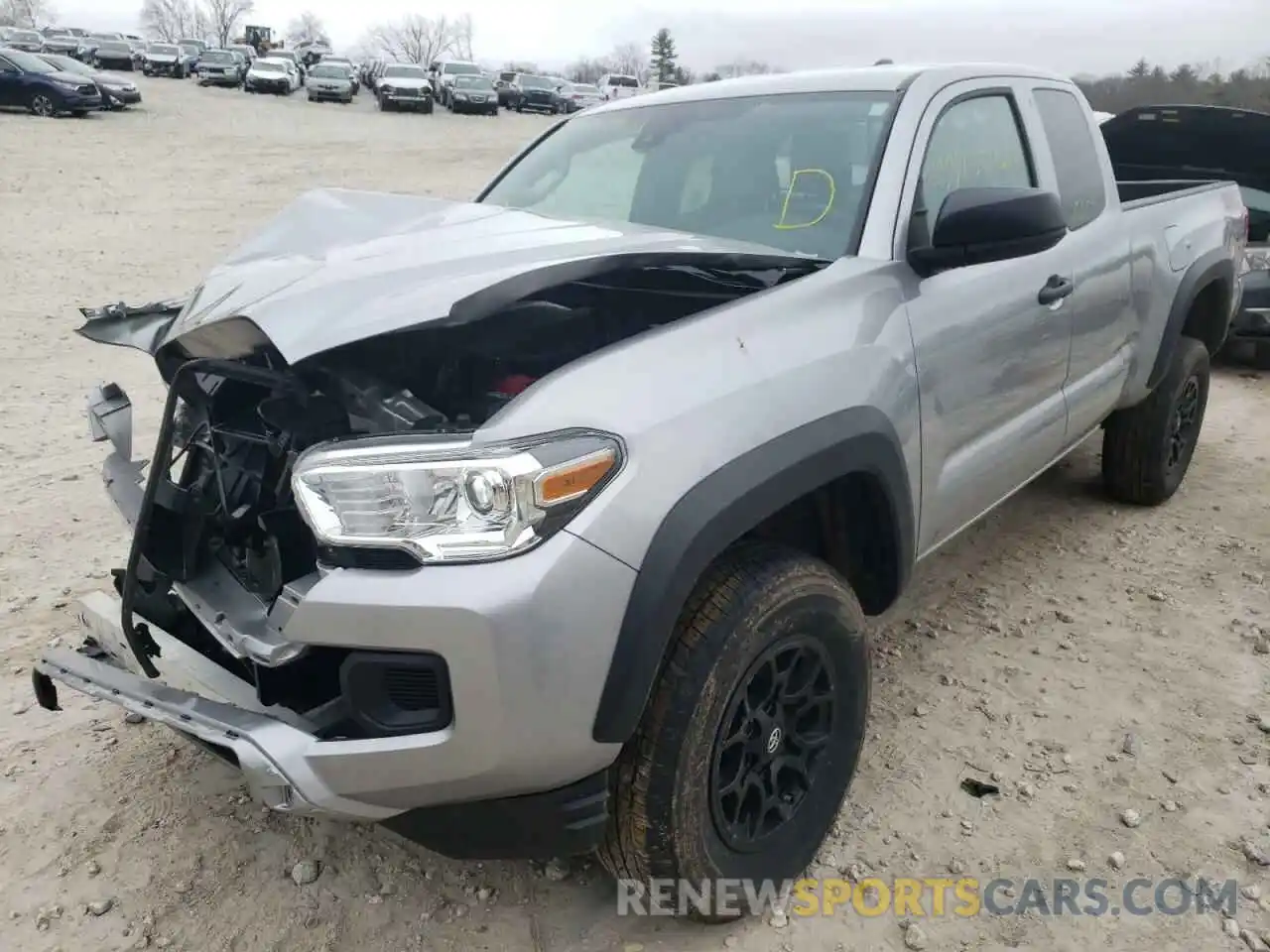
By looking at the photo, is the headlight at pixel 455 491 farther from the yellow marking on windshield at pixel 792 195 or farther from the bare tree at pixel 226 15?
the bare tree at pixel 226 15

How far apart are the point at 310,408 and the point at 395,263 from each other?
1.22ft

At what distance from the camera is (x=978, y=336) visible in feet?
8.95

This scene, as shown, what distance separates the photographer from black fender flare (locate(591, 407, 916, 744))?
1724mm

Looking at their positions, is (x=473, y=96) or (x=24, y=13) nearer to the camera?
(x=473, y=96)

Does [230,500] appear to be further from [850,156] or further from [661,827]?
[850,156]

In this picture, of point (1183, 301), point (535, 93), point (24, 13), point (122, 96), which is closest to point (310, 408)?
point (1183, 301)

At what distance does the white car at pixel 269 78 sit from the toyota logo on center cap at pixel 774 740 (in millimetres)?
34936

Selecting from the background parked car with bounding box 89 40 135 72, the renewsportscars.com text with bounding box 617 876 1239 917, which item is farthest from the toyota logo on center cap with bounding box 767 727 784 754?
the background parked car with bounding box 89 40 135 72

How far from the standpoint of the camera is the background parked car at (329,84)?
31.4 meters

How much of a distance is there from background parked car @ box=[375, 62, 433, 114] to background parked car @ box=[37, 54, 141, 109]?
23.7 feet

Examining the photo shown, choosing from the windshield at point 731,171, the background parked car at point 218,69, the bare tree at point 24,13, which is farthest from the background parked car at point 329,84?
the bare tree at point 24,13

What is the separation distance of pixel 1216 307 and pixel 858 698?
11.1ft

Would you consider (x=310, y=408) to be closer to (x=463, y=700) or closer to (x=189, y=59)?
(x=463, y=700)

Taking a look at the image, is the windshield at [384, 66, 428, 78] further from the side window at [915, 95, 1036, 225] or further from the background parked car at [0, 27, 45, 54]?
the side window at [915, 95, 1036, 225]
